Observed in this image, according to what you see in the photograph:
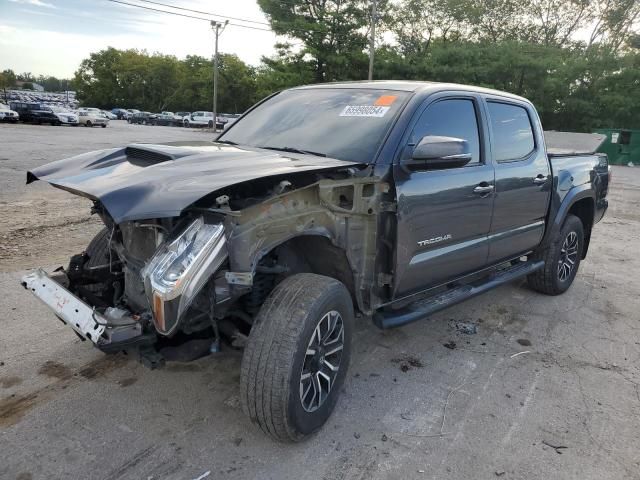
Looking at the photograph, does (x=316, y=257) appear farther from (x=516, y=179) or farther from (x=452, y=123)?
(x=516, y=179)

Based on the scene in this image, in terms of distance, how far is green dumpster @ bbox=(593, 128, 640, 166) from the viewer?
24203 mm

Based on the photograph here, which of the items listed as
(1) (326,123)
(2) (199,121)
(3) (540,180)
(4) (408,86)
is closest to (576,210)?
(3) (540,180)

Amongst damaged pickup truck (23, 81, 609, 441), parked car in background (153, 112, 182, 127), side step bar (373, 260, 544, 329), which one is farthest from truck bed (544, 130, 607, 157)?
parked car in background (153, 112, 182, 127)

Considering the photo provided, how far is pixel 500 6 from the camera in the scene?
39.3 meters

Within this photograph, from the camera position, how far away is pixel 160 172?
2592mm

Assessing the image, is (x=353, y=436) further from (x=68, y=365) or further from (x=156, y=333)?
(x=68, y=365)

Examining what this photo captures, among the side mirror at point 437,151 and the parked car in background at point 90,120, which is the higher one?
the side mirror at point 437,151

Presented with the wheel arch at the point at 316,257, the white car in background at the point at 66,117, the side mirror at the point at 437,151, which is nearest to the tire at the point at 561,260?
the side mirror at the point at 437,151

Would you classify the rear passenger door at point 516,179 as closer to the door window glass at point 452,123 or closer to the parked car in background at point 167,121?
the door window glass at point 452,123

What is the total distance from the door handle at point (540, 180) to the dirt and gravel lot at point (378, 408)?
124 centimetres

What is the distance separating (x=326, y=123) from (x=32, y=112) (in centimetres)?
3616

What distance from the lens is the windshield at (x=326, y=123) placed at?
129 inches

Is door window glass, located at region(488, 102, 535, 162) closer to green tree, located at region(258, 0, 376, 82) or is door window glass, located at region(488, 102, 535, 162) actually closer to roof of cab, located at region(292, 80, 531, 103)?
roof of cab, located at region(292, 80, 531, 103)

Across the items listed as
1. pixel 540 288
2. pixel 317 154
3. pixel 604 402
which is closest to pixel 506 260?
pixel 540 288
